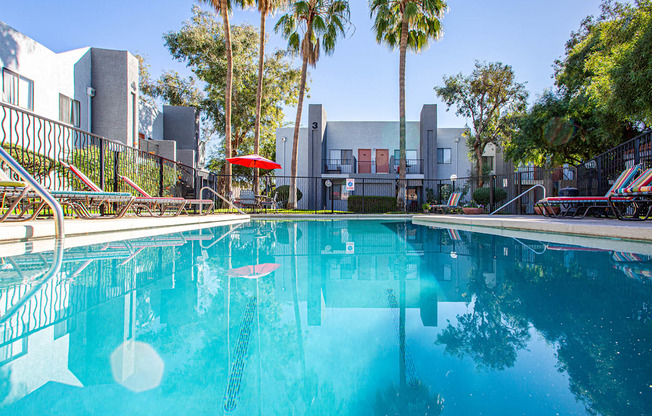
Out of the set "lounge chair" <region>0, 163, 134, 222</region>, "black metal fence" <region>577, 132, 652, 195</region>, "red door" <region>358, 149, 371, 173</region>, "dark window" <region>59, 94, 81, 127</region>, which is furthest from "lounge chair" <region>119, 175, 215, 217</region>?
"red door" <region>358, 149, 371, 173</region>

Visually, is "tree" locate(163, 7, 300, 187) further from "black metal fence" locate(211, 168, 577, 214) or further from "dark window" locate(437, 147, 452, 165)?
"dark window" locate(437, 147, 452, 165)

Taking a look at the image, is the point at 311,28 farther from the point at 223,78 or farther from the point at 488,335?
the point at 488,335

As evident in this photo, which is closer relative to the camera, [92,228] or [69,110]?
[92,228]

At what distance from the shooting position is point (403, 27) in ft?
47.6

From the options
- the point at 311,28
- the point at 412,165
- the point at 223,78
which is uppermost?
the point at 311,28

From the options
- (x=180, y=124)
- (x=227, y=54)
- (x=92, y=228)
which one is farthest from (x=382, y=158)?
(x=92, y=228)

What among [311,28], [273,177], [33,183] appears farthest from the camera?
[273,177]

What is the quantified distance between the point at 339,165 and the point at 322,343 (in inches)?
906

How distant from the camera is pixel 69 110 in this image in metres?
12.1

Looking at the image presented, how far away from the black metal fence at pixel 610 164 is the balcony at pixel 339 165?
1370cm

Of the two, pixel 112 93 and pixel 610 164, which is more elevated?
pixel 112 93

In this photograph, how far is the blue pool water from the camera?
95cm

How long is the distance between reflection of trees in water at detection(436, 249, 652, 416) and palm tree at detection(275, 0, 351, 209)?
14.0m

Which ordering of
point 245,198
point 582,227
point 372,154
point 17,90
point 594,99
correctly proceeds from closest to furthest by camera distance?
1. point 582,227
2. point 17,90
3. point 594,99
4. point 245,198
5. point 372,154
